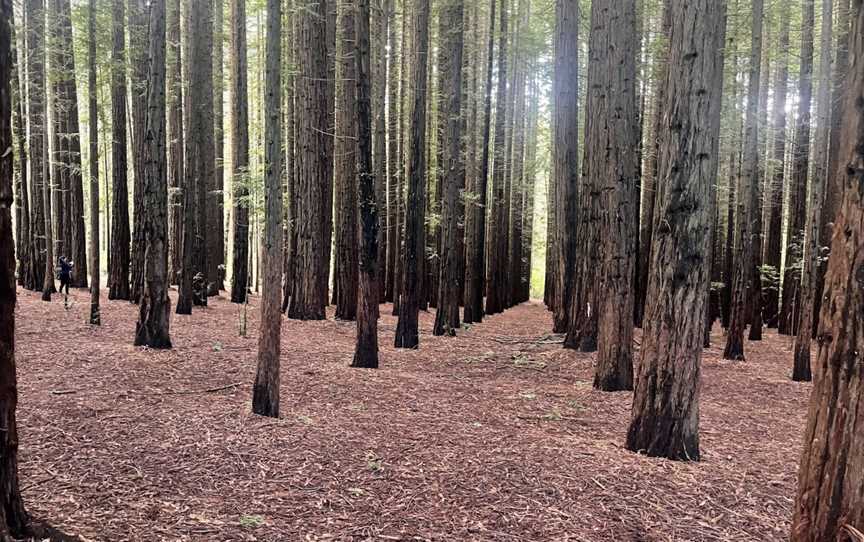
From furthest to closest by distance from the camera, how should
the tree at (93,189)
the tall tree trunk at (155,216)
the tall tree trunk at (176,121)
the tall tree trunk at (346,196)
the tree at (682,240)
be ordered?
the tall tree trunk at (176,121) < the tall tree trunk at (346,196) < the tree at (93,189) < the tall tree trunk at (155,216) < the tree at (682,240)

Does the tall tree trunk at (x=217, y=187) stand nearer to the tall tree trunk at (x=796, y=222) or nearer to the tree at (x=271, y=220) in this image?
the tree at (x=271, y=220)

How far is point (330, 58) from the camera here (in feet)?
45.5

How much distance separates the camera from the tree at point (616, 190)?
795cm

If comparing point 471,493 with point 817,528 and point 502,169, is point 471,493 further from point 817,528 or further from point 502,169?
point 502,169

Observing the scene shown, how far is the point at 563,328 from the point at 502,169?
8045 millimetres

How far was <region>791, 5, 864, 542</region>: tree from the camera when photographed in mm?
2428

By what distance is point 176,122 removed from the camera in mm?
16156

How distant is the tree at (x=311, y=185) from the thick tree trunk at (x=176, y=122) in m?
3.17

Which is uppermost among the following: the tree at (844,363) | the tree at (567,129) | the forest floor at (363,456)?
the tree at (567,129)

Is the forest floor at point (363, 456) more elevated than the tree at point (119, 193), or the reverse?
the tree at point (119, 193)

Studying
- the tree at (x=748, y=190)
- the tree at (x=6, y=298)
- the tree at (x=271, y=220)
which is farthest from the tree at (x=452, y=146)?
the tree at (x=6, y=298)

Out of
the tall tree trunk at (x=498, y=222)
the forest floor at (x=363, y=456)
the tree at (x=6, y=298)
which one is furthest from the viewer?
the tall tree trunk at (x=498, y=222)

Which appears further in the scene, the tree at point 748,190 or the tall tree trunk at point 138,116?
the tree at point 748,190

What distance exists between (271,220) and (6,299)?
2807mm
